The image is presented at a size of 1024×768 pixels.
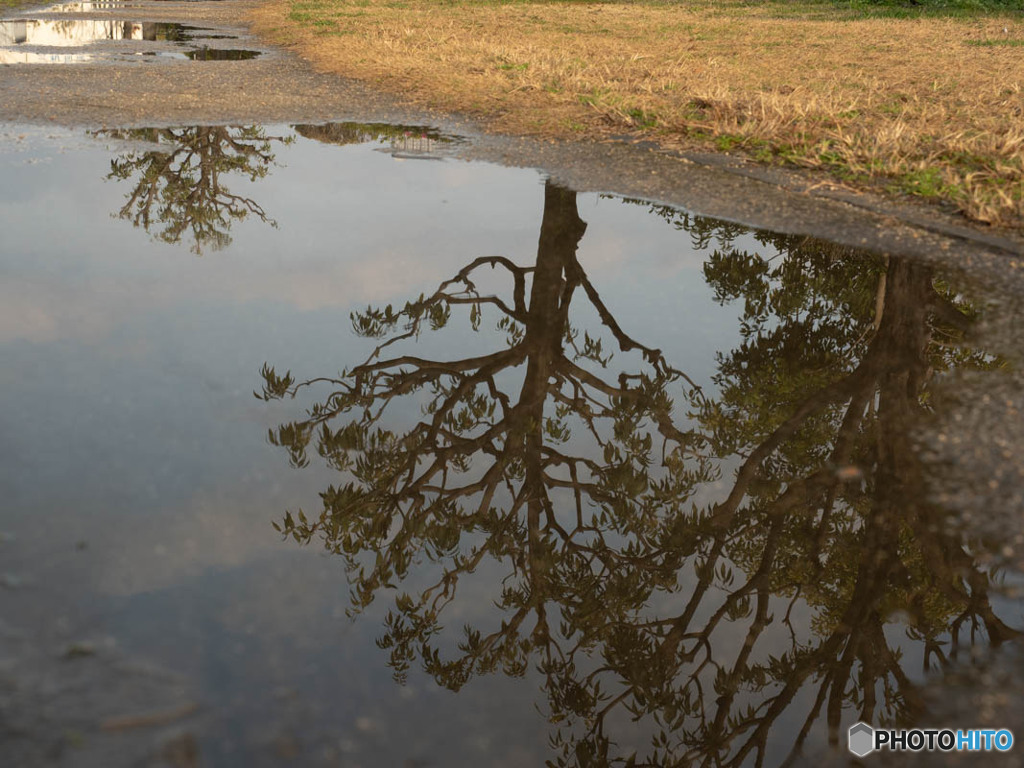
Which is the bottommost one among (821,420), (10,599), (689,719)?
(689,719)

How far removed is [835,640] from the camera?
3.36 meters

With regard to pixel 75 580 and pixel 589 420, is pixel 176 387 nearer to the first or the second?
pixel 75 580

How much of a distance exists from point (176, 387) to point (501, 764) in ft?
9.52

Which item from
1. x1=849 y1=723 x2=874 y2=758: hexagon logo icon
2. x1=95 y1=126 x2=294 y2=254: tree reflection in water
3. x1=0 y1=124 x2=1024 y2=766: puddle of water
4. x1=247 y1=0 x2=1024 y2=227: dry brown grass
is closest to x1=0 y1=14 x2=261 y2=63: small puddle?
x1=247 y1=0 x2=1024 y2=227: dry brown grass

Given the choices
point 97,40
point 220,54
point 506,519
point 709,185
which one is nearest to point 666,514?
point 506,519

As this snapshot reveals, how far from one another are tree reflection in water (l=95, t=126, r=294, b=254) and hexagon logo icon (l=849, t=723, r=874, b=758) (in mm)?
5666

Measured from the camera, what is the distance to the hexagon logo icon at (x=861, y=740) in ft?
9.41

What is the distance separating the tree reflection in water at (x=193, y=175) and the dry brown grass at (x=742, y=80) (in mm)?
3073

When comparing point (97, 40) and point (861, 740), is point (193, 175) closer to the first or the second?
point (861, 740)

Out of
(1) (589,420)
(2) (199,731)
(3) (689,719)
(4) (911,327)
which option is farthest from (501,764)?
(4) (911,327)

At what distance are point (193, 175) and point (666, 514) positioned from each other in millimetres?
6454

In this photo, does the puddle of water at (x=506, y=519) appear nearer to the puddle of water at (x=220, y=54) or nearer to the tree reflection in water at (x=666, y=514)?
the tree reflection in water at (x=666, y=514)

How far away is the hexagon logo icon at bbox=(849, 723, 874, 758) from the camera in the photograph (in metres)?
2.87

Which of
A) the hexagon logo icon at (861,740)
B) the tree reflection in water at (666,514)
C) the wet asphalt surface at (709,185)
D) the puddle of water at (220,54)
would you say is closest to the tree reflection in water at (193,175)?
the wet asphalt surface at (709,185)
